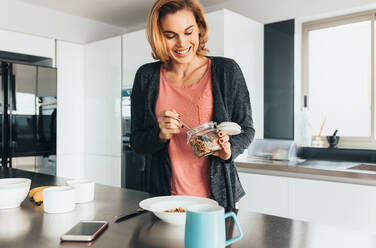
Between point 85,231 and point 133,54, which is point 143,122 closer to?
point 85,231

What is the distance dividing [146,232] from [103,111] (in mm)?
2944

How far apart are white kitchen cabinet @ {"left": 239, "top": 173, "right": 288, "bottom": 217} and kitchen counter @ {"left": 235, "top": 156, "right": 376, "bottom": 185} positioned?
0.15 ft

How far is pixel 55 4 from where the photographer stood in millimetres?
3506

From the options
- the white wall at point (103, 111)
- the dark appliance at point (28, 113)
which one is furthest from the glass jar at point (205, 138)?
the dark appliance at point (28, 113)

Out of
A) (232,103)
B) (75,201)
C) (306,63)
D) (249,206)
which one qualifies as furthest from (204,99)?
(306,63)

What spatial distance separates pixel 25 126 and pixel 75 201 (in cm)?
252

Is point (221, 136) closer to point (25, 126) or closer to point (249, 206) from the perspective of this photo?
point (249, 206)

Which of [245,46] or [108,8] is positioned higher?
[108,8]

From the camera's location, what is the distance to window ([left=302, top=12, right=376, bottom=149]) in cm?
263

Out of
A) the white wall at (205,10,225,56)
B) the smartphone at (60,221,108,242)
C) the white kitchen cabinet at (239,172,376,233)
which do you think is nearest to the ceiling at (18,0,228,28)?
the white wall at (205,10,225,56)

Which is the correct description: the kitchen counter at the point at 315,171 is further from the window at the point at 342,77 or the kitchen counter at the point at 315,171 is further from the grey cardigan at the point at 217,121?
the grey cardigan at the point at 217,121

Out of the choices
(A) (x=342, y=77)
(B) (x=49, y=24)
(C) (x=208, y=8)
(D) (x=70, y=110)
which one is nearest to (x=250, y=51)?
(A) (x=342, y=77)

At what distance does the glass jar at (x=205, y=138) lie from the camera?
0.96 metres

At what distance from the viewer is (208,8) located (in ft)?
11.3
